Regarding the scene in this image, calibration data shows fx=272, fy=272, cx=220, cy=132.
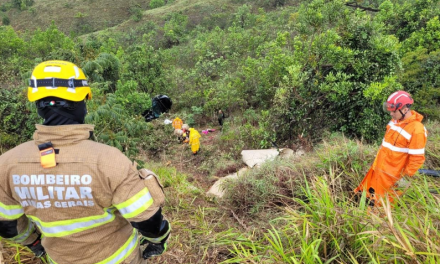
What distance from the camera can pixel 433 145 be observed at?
3.94 metres

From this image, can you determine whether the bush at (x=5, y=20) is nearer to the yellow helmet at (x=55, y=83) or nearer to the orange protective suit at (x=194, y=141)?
the orange protective suit at (x=194, y=141)

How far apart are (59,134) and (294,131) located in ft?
18.1

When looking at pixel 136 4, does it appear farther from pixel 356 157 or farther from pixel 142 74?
pixel 356 157

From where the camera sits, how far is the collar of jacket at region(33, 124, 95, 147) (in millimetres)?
1303

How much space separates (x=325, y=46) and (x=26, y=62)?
11.9 metres

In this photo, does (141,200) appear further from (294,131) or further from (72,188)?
(294,131)

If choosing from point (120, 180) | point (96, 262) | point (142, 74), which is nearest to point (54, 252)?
point (96, 262)

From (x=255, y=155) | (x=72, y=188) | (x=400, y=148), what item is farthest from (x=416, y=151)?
(x=255, y=155)

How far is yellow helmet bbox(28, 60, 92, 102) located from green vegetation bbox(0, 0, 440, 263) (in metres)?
1.62

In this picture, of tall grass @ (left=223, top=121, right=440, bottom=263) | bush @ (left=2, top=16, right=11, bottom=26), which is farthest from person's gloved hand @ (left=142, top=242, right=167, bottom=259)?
bush @ (left=2, top=16, right=11, bottom=26)

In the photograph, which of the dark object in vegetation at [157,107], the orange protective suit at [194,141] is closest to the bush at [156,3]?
the dark object in vegetation at [157,107]

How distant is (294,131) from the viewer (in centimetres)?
623

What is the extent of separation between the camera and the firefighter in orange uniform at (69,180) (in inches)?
50.8

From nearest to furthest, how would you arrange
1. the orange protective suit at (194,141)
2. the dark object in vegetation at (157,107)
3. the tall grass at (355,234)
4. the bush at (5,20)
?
the tall grass at (355,234)
the orange protective suit at (194,141)
the dark object in vegetation at (157,107)
the bush at (5,20)
